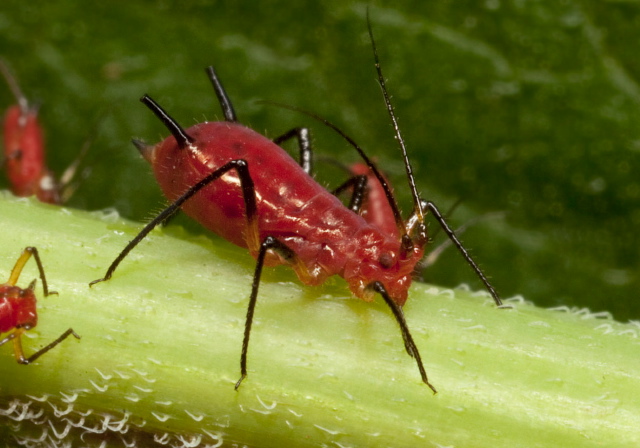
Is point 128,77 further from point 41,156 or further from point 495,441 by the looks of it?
point 495,441

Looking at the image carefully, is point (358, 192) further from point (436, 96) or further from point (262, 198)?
point (436, 96)

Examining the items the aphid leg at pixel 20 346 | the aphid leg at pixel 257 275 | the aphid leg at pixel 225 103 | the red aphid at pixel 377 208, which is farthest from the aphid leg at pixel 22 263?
the red aphid at pixel 377 208

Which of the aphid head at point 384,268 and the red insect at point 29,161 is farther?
the red insect at point 29,161

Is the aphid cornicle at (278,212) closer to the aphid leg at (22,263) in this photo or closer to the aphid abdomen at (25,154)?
the aphid leg at (22,263)

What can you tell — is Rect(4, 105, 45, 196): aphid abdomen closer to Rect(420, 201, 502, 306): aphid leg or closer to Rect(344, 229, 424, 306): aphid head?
Rect(344, 229, 424, 306): aphid head

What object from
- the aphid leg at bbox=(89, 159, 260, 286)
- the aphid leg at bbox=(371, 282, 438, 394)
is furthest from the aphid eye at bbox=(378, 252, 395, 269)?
the aphid leg at bbox=(89, 159, 260, 286)

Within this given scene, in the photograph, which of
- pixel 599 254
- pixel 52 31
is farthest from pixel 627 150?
pixel 52 31

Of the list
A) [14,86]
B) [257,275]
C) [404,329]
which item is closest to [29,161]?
[14,86]
